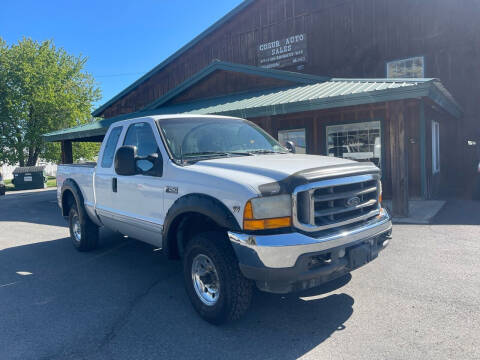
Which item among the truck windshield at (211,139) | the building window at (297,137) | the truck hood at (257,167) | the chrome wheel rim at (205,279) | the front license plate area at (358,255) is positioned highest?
the building window at (297,137)

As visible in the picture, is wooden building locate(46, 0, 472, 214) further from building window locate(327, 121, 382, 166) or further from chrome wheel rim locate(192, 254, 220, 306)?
chrome wheel rim locate(192, 254, 220, 306)

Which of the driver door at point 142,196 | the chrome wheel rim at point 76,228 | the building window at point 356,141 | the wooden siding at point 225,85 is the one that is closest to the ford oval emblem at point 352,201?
the driver door at point 142,196

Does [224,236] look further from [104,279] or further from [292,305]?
[104,279]

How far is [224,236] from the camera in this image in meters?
3.47

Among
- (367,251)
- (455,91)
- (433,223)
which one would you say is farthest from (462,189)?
(367,251)

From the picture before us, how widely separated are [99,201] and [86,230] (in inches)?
36.1

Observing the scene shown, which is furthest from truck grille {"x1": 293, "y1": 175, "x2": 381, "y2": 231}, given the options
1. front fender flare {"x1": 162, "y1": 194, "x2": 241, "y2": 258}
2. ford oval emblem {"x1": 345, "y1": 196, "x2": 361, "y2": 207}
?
front fender flare {"x1": 162, "y1": 194, "x2": 241, "y2": 258}

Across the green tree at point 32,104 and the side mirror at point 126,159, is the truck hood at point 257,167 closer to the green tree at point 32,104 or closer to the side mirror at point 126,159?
the side mirror at point 126,159

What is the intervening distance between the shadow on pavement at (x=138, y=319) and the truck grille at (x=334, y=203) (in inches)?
37.7

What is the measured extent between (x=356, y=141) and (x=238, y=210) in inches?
389

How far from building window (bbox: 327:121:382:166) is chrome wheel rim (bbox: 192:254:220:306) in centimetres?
917

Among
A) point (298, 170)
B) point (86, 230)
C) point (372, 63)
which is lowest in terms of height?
point (86, 230)

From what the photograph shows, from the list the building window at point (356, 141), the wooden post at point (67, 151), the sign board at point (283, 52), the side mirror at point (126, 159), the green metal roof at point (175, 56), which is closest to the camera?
the side mirror at point (126, 159)

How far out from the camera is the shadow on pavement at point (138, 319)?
3.19 meters
